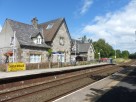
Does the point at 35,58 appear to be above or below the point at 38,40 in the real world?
below

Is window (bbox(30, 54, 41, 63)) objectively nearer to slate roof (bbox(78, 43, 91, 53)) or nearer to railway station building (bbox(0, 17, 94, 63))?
railway station building (bbox(0, 17, 94, 63))

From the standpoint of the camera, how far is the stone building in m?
36.6

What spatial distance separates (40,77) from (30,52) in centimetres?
2298

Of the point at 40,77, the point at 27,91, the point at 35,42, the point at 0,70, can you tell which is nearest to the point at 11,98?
the point at 27,91

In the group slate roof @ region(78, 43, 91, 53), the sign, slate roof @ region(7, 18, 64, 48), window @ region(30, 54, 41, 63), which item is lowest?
the sign

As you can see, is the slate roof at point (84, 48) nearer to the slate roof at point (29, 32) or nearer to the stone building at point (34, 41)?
the stone building at point (34, 41)

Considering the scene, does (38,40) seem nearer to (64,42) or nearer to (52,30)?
(52,30)

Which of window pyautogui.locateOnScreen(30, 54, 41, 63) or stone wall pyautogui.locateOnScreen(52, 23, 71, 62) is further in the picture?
stone wall pyautogui.locateOnScreen(52, 23, 71, 62)

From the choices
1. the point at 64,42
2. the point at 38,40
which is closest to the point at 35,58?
the point at 38,40

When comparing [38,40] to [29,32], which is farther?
[29,32]

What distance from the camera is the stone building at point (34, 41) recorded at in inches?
1442

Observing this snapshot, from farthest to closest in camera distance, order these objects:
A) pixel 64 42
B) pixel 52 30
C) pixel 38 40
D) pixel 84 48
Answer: pixel 84 48, pixel 64 42, pixel 52 30, pixel 38 40

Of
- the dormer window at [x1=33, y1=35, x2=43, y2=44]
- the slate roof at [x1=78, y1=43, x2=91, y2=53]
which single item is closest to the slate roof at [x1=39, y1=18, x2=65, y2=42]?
the dormer window at [x1=33, y1=35, x2=43, y2=44]

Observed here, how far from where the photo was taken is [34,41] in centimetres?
4019
